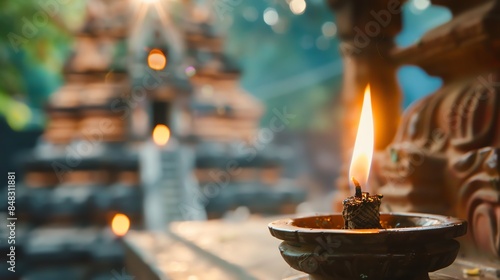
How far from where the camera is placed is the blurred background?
725 cm

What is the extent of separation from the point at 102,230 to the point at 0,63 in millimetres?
5873

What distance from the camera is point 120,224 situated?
7.38 meters

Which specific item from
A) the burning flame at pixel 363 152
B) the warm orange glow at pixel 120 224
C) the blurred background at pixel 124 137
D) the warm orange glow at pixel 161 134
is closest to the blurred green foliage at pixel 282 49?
the blurred background at pixel 124 137

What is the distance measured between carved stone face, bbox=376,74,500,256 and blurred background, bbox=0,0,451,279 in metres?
5.89

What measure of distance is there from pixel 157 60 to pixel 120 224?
10.6ft

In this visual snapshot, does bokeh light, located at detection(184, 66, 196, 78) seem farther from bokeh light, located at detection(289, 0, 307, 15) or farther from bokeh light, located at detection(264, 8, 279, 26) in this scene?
bokeh light, located at detection(264, 8, 279, 26)

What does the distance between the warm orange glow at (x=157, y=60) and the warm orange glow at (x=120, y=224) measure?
9.63 ft

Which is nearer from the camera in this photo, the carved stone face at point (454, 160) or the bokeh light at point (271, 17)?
the carved stone face at point (454, 160)

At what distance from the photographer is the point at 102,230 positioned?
7.22 m

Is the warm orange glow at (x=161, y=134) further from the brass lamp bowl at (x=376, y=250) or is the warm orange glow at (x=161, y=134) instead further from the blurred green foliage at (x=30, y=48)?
the brass lamp bowl at (x=376, y=250)

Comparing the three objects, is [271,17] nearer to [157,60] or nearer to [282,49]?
[282,49]

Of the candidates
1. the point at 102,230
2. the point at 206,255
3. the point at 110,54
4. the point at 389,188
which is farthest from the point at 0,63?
the point at 389,188

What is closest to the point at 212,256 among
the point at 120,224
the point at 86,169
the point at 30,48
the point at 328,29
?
the point at 120,224

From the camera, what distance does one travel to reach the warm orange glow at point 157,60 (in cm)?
891
